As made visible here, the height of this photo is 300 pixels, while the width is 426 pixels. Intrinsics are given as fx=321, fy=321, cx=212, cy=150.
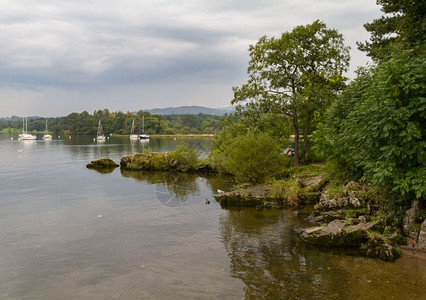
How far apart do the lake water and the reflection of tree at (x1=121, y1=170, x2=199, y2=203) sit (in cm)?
474

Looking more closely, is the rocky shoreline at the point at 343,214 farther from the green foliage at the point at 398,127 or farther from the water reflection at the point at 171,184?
the water reflection at the point at 171,184

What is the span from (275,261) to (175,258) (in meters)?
4.50

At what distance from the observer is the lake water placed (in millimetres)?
11539

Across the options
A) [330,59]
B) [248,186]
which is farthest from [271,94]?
[248,186]

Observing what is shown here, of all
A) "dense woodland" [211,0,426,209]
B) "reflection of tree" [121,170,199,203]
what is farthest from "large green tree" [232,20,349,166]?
"reflection of tree" [121,170,199,203]

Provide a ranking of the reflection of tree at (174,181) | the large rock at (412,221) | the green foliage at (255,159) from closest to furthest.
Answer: the large rock at (412,221)
the green foliage at (255,159)
the reflection of tree at (174,181)

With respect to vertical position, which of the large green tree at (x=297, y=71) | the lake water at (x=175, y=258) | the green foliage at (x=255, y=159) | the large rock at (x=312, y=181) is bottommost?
the lake water at (x=175, y=258)

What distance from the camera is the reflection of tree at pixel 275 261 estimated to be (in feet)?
37.2

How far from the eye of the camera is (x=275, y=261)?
1388 cm

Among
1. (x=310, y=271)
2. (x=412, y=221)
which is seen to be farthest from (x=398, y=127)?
(x=310, y=271)

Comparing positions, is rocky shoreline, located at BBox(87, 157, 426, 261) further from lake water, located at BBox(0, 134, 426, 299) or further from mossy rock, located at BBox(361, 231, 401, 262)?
lake water, located at BBox(0, 134, 426, 299)

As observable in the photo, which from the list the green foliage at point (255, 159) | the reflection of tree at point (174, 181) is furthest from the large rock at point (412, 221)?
the reflection of tree at point (174, 181)

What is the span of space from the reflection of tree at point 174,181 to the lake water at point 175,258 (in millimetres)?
4742

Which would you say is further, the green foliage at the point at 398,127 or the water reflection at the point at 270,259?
the green foliage at the point at 398,127
